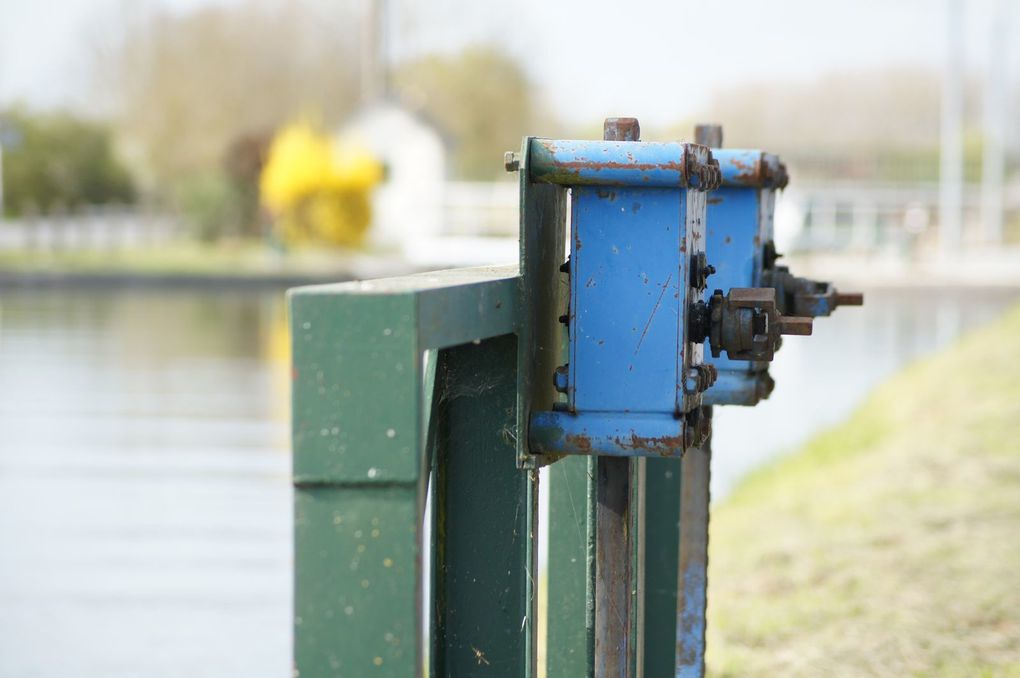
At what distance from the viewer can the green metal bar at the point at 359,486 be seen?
6.04 feet

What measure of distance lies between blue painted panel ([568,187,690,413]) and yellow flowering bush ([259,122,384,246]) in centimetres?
3360

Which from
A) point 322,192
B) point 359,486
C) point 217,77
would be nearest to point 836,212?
point 322,192

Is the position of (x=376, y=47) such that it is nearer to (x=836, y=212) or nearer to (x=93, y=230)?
(x=93, y=230)

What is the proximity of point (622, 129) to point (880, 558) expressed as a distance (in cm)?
365

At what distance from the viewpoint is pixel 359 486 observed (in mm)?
1855

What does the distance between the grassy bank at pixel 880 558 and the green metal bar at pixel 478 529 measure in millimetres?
2195

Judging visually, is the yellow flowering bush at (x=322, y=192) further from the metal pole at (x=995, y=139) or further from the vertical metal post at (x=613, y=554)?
the vertical metal post at (x=613, y=554)

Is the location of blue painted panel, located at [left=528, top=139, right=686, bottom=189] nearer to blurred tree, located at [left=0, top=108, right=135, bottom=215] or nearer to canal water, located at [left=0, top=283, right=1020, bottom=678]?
canal water, located at [left=0, top=283, right=1020, bottom=678]

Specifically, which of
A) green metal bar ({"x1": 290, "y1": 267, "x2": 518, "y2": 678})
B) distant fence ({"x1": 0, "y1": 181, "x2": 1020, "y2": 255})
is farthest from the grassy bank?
distant fence ({"x1": 0, "y1": 181, "x2": 1020, "y2": 255})

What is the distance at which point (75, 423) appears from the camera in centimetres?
1152

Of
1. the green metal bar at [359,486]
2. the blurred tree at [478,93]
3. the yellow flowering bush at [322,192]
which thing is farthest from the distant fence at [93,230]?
the green metal bar at [359,486]

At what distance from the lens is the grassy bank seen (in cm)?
458

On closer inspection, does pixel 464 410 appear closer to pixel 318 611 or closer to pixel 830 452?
pixel 318 611

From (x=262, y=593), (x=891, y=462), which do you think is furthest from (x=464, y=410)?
(x=891, y=462)
